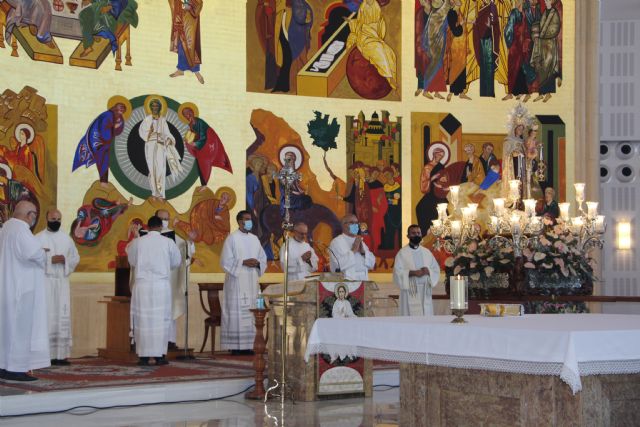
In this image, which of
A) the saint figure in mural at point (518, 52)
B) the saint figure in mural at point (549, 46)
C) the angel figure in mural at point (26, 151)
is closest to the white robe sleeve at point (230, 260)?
the angel figure in mural at point (26, 151)

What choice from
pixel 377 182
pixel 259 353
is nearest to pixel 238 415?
pixel 259 353

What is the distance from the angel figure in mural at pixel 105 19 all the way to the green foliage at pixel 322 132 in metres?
3.15

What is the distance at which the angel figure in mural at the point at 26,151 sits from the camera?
1352 cm

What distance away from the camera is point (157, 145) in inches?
575

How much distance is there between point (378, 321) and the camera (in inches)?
241

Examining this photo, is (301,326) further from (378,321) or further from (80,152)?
(80,152)

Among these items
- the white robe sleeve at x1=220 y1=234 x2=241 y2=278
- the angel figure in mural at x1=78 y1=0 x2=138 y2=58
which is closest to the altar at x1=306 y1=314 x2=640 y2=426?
the white robe sleeve at x1=220 y1=234 x2=241 y2=278

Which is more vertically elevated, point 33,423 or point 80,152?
point 80,152

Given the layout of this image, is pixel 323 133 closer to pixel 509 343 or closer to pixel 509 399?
pixel 509 399

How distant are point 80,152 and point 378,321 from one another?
8.97 metres

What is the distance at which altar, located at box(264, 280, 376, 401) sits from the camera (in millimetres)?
9320

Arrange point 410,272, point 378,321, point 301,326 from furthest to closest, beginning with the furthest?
point 410,272 < point 301,326 < point 378,321

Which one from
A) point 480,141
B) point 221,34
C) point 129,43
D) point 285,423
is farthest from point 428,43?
point 285,423

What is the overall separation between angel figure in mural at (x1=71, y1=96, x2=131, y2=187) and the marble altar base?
8804 mm
